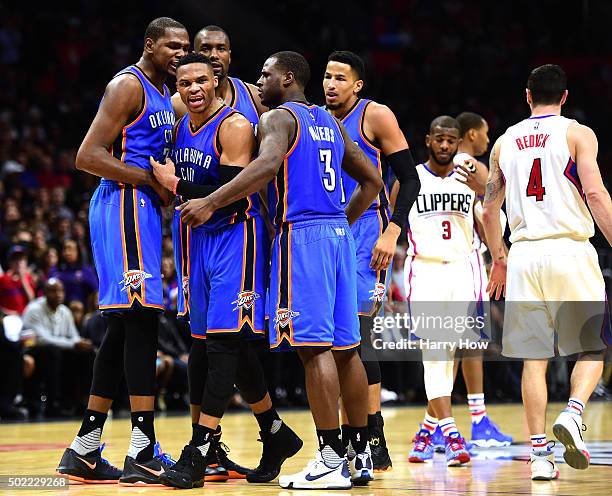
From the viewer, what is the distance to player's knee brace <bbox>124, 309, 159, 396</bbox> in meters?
5.88

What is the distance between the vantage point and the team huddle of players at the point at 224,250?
18.3 ft

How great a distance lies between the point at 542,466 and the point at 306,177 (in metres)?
2.14

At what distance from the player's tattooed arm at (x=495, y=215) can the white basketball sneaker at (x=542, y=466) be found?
4.00 feet

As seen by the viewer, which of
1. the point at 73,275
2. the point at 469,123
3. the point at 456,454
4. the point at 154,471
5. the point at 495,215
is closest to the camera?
the point at 154,471

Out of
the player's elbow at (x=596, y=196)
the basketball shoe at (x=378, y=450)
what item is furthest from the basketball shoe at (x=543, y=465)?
the player's elbow at (x=596, y=196)

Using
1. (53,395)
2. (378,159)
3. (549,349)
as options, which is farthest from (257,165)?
(53,395)

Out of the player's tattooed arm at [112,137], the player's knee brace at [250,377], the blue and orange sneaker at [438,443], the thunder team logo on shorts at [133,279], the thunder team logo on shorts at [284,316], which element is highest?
the player's tattooed arm at [112,137]

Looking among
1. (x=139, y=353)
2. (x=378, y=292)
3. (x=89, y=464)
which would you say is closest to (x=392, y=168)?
(x=378, y=292)

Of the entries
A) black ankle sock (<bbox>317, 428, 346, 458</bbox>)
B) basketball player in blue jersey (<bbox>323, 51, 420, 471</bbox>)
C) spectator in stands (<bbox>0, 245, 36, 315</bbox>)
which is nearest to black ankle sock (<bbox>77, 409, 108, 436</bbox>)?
black ankle sock (<bbox>317, 428, 346, 458</bbox>)

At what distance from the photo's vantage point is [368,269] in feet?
22.2

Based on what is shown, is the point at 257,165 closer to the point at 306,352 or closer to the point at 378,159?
the point at 306,352

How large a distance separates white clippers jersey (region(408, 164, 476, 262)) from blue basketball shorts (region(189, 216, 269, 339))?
7.58ft

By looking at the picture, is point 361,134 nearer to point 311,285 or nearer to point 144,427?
point 311,285

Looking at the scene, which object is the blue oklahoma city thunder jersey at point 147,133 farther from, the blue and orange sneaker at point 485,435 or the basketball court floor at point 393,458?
the blue and orange sneaker at point 485,435
